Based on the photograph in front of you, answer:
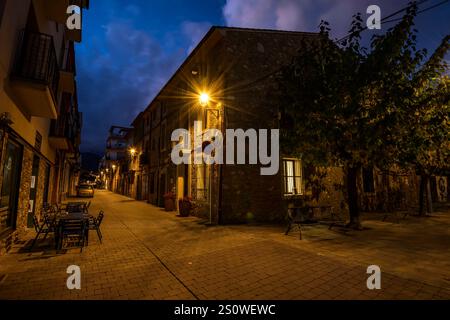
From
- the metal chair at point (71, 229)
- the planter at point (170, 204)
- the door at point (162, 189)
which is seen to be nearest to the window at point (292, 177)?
the planter at point (170, 204)

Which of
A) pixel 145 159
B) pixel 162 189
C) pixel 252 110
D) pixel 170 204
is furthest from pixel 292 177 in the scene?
pixel 145 159

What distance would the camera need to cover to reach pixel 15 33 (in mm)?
5023

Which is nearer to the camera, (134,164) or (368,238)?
(368,238)

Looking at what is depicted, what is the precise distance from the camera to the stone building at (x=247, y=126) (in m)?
10.2

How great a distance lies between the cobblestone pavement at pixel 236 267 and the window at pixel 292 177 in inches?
141

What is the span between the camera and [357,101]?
7.54m

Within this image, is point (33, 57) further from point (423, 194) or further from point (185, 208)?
point (423, 194)

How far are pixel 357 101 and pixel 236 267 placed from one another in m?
6.14

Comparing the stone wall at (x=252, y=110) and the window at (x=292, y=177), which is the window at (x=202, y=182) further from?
the window at (x=292, y=177)
